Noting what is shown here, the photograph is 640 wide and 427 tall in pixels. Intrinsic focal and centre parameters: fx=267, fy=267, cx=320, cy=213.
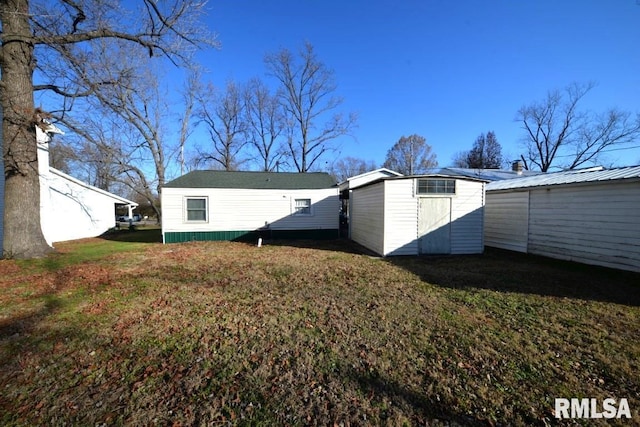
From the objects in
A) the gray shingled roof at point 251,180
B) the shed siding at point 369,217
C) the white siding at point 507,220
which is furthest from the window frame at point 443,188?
the gray shingled roof at point 251,180

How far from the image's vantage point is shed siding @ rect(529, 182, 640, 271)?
7.49 m

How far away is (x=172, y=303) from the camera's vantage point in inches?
202

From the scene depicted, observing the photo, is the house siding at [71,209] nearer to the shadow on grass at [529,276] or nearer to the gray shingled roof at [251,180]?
the gray shingled roof at [251,180]

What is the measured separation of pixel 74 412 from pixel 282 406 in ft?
6.17

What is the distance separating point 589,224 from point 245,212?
47.1ft

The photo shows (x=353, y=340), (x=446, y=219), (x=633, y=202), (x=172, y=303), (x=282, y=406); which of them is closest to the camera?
(x=282, y=406)

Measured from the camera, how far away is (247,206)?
49.4 ft

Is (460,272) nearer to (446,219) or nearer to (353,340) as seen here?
(446,219)

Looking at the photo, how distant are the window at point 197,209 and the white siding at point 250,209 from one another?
8.7 inches

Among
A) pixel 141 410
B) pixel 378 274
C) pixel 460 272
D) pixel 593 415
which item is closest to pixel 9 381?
pixel 141 410

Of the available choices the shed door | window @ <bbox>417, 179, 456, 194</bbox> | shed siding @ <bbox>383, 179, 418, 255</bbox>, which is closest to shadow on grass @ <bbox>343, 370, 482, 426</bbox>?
shed siding @ <bbox>383, 179, 418, 255</bbox>

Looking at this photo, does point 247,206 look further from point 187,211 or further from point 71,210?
point 71,210

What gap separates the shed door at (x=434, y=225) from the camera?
10.1 meters

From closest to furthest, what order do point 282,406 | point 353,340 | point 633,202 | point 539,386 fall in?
point 282,406 → point 539,386 → point 353,340 → point 633,202
